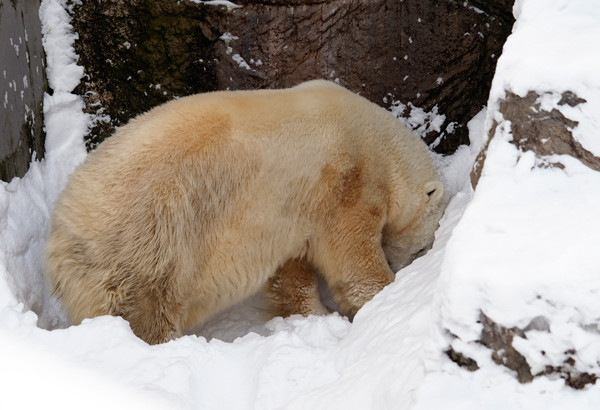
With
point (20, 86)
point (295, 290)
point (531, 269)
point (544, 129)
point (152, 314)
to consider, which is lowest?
point (295, 290)

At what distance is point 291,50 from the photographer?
5.18 metres

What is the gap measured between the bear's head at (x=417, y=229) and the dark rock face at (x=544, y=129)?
2021mm

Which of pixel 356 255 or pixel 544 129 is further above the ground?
pixel 544 129

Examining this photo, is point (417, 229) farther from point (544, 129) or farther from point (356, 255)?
point (544, 129)

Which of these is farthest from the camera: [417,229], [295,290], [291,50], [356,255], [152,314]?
[291,50]

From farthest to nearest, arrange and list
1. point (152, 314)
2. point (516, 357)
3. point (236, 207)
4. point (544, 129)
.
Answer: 1. point (236, 207)
2. point (152, 314)
3. point (544, 129)
4. point (516, 357)

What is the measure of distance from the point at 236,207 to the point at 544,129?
2.01 meters

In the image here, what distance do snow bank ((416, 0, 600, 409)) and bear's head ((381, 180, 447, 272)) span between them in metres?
2.04

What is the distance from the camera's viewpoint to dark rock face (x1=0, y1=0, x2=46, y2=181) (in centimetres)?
399

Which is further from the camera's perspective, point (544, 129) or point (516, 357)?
point (544, 129)

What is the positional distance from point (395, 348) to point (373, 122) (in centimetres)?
208

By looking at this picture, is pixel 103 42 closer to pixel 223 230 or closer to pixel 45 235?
pixel 45 235

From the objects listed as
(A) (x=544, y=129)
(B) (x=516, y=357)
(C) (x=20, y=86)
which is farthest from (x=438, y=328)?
(C) (x=20, y=86)

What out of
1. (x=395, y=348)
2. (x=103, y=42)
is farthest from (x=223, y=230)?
(x=103, y=42)
